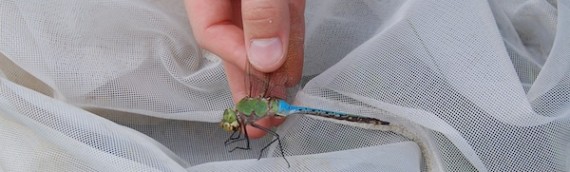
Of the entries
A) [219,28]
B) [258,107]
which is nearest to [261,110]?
[258,107]

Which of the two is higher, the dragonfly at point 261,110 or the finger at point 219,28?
the finger at point 219,28

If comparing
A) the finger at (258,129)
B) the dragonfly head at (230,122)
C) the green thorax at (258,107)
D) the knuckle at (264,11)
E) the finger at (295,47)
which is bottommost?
the finger at (258,129)

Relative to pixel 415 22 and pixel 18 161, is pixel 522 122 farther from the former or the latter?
pixel 18 161

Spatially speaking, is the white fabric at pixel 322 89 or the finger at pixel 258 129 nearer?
the white fabric at pixel 322 89

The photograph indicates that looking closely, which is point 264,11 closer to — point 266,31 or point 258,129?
point 266,31

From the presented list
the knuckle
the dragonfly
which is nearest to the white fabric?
the dragonfly

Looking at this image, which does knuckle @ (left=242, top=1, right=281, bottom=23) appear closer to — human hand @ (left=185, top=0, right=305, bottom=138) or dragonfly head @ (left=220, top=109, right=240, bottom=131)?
human hand @ (left=185, top=0, right=305, bottom=138)

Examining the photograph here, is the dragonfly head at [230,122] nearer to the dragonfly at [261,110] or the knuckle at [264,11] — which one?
the dragonfly at [261,110]

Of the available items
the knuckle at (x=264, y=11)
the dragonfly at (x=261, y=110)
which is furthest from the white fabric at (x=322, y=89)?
the knuckle at (x=264, y=11)
